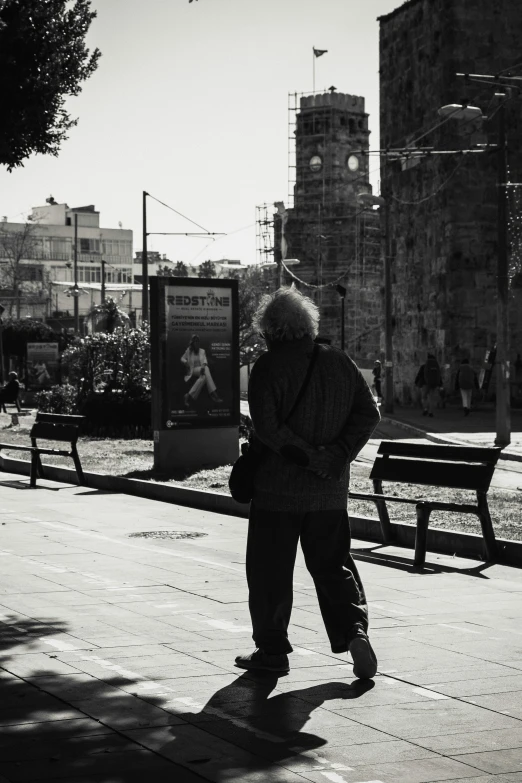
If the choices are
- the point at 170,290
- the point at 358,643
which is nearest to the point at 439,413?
the point at 170,290

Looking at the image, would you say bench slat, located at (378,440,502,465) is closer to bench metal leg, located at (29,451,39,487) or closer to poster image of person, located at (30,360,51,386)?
bench metal leg, located at (29,451,39,487)

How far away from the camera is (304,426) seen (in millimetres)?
6133

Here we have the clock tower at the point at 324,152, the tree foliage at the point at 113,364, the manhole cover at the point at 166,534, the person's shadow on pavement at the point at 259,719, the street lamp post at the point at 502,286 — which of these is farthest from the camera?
the clock tower at the point at 324,152

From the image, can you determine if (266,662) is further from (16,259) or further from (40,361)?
(16,259)

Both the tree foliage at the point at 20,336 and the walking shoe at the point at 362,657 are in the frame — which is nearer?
the walking shoe at the point at 362,657

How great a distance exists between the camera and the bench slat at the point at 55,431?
16891 millimetres

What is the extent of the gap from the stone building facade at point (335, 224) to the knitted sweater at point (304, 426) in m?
75.5

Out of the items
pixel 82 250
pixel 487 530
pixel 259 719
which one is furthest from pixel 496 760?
pixel 82 250

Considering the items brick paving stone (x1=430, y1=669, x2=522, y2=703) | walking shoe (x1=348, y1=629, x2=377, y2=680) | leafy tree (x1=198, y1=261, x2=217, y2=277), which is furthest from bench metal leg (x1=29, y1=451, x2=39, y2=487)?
leafy tree (x1=198, y1=261, x2=217, y2=277)

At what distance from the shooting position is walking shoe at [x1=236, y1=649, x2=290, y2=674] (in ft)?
20.2

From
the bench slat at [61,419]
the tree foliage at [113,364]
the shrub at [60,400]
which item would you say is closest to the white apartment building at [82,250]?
the shrub at [60,400]

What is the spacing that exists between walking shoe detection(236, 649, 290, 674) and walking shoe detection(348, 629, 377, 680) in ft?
1.15

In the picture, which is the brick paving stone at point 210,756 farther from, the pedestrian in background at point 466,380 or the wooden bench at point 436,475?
the pedestrian in background at point 466,380

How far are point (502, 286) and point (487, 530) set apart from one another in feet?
53.8
